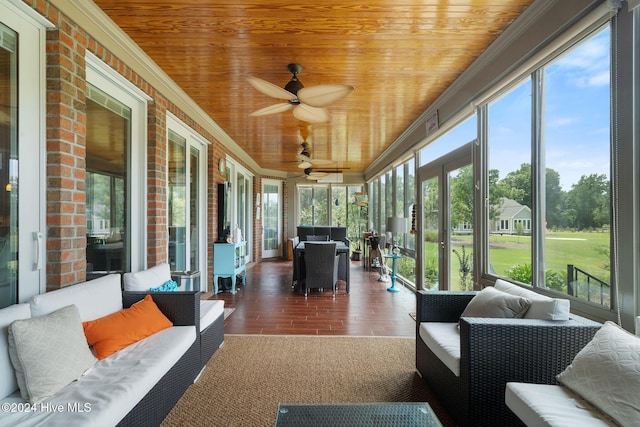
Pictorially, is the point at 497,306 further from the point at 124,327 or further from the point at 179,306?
the point at 124,327

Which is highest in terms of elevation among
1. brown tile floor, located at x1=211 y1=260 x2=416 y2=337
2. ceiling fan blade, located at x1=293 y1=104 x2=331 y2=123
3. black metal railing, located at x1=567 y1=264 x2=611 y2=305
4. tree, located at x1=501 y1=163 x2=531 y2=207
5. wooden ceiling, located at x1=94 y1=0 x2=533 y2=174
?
wooden ceiling, located at x1=94 y1=0 x2=533 y2=174

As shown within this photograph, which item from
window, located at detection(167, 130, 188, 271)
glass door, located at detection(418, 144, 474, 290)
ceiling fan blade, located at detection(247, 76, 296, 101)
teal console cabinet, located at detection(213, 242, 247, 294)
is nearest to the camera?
ceiling fan blade, located at detection(247, 76, 296, 101)

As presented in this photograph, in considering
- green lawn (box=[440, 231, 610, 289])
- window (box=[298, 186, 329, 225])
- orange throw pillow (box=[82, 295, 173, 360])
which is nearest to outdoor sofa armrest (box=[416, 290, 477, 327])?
green lawn (box=[440, 231, 610, 289])

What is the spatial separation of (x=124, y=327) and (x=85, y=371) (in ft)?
1.32

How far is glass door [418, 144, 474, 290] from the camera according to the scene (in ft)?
11.7

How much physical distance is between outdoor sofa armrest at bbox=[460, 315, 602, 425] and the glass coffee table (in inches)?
17.1

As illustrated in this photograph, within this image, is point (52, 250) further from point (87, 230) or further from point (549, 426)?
point (549, 426)

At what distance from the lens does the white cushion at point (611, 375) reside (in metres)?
1.17

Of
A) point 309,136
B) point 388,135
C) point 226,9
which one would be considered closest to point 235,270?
point 309,136

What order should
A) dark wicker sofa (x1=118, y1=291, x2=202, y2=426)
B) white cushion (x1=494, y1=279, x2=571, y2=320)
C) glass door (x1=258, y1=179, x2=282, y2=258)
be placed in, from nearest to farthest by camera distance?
dark wicker sofa (x1=118, y1=291, x2=202, y2=426) → white cushion (x1=494, y1=279, x2=571, y2=320) → glass door (x1=258, y1=179, x2=282, y2=258)

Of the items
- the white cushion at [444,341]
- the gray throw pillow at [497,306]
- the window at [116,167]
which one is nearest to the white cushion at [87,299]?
the window at [116,167]

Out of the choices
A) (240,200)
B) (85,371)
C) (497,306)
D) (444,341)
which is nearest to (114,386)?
(85,371)

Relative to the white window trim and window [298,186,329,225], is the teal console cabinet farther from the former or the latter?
window [298,186,329,225]

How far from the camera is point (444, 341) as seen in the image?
2.03 meters
